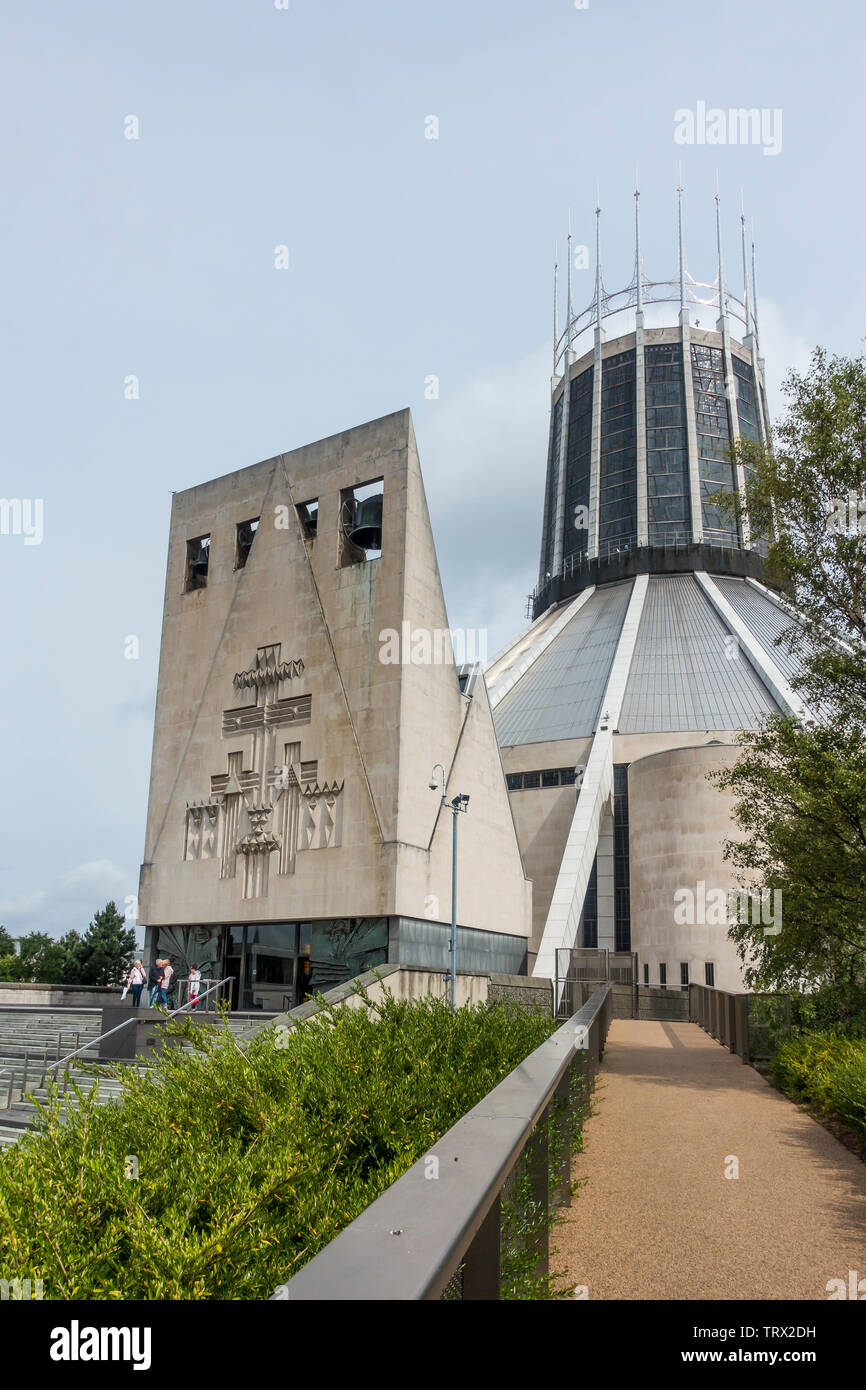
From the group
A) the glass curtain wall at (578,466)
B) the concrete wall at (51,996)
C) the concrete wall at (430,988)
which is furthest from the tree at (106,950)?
the glass curtain wall at (578,466)

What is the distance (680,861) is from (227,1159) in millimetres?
35339

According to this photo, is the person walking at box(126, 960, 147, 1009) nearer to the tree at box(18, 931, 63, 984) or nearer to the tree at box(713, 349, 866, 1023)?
the tree at box(713, 349, 866, 1023)

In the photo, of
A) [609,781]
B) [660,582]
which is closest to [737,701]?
[609,781]

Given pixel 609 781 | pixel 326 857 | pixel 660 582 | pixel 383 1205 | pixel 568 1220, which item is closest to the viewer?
pixel 383 1205

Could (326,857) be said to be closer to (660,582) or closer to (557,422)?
(660,582)

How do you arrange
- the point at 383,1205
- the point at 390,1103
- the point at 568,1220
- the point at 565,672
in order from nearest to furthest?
the point at 383,1205
the point at 390,1103
the point at 568,1220
the point at 565,672

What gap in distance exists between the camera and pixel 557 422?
71.4 meters

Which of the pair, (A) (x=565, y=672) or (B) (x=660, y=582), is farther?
(B) (x=660, y=582)

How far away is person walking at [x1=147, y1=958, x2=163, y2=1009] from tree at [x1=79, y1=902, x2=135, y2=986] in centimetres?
2465

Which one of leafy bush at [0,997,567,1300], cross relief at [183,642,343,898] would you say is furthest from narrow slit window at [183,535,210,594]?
leafy bush at [0,997,567,1300]

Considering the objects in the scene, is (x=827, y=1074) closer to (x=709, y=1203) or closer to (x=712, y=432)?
(x=709, y=1203)

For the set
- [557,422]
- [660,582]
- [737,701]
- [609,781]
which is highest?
[557,422]
